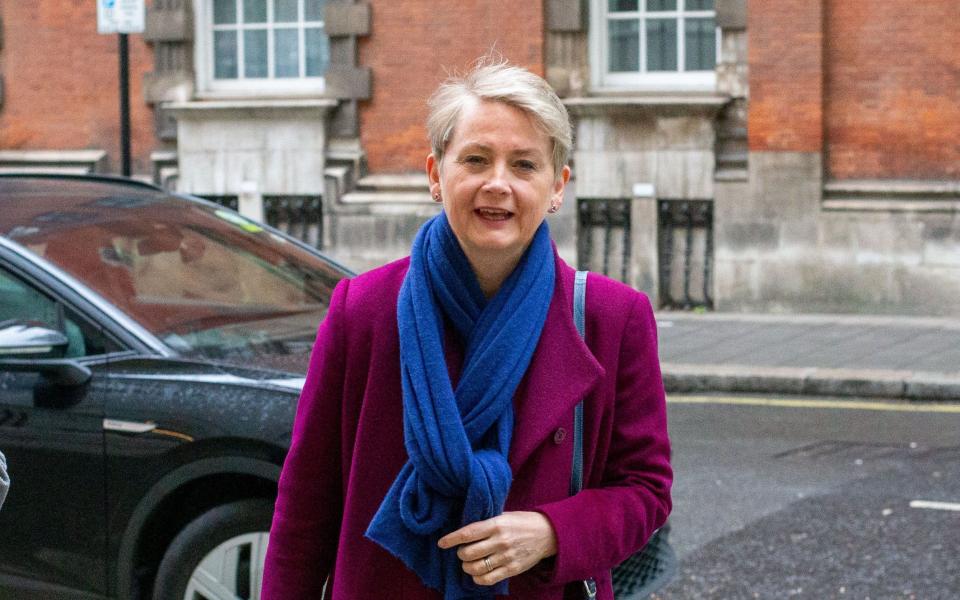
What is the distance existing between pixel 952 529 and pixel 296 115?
1101 centimetres

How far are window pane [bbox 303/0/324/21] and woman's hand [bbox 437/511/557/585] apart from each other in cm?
1521

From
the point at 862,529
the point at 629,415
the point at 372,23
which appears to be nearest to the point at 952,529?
the point at 862,529

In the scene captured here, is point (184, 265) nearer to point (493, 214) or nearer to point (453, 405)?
point (493, 214)

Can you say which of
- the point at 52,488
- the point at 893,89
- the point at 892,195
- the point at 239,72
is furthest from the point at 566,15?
the point at 52,488

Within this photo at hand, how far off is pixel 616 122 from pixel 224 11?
476cm

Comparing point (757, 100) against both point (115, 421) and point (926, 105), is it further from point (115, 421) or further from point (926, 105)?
point (115, 421)

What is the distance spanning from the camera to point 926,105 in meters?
15.2

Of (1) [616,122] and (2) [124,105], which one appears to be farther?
(1) [616,122]

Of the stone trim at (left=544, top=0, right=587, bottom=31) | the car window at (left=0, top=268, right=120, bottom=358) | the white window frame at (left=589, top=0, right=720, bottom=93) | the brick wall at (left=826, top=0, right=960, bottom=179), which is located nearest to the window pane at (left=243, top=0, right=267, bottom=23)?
the stone trim at (left=544, top=0, right=587, bottom=31)

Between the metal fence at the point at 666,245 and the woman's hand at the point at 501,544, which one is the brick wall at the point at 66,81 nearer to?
the metal fence at the point at 666,245

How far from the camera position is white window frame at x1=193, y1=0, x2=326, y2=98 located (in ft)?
57.2

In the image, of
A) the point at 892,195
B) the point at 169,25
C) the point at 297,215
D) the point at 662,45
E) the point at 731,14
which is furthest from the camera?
the point at 169,25

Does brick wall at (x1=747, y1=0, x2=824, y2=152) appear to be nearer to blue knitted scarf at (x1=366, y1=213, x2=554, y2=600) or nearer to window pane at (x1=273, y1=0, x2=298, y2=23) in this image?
window pane at (x1=273, y1=0, x2=298, y2=23)

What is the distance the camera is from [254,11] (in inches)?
696
